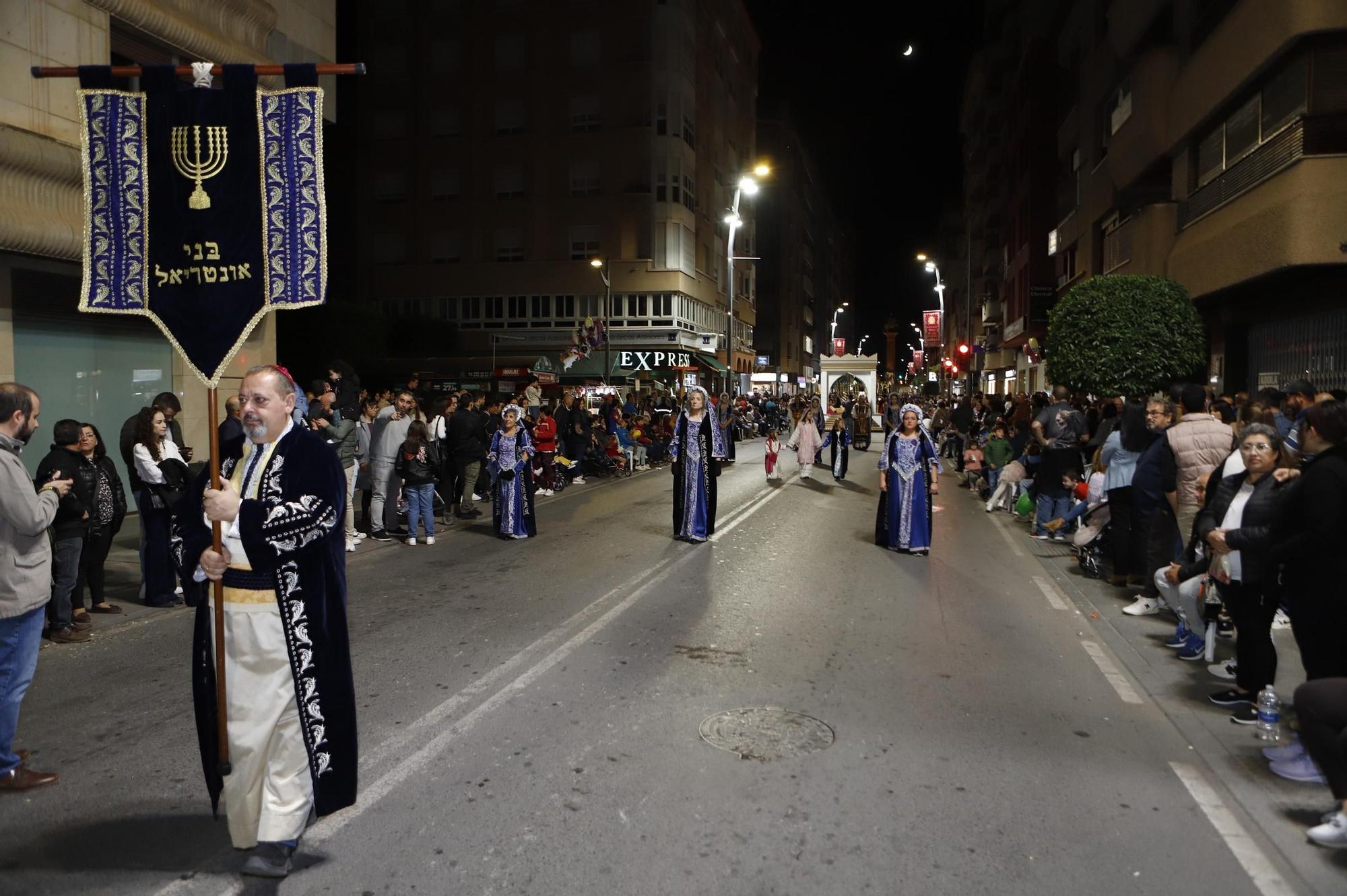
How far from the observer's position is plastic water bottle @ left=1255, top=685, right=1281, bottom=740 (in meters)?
5.62

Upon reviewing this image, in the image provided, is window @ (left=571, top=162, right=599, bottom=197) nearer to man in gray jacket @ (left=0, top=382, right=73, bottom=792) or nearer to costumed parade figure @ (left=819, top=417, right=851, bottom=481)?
costumed parade figure @ (left=819, top=417, right=851, bottom=481)

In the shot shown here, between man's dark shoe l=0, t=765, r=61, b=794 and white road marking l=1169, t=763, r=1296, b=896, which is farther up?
man's dark shoe l=0, t=765, r=61, b=794

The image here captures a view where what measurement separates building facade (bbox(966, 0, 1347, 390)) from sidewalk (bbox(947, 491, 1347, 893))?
8726 mm

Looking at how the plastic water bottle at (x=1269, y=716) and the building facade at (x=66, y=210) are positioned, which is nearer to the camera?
the plastic water bottle at (x=1269, y=716)

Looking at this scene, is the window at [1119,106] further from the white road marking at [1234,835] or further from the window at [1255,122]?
the white road marking at [1234,835]

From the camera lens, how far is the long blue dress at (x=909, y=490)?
1204 centimetres

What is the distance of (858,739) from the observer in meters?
5.48

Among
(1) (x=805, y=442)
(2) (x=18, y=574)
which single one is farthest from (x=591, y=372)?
(2) (x=18, y=574)

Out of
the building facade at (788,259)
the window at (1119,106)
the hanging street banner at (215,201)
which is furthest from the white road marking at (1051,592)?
the building facade at (788,259)

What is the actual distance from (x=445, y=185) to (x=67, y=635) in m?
46.7

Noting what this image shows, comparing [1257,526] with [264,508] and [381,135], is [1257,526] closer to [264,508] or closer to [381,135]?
[264,508]

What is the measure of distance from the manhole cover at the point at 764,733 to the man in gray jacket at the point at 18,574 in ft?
11.1

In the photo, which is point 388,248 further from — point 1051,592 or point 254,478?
point 254,478

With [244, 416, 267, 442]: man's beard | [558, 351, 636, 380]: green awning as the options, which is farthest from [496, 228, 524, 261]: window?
[244, 416, 267, 442]: man's beard
